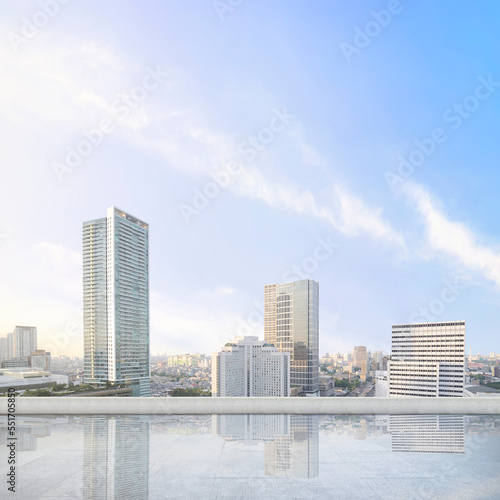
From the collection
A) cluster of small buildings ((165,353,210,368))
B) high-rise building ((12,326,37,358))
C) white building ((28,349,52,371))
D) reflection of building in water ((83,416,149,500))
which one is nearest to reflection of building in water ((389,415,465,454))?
reflection of building in water ((83,416,149,500))

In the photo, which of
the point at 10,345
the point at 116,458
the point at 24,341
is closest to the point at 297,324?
the point at 24,341

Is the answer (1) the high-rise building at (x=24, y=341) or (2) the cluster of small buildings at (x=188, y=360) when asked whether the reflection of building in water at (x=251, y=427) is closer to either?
(1) the high-rise building at (x=24, y=341)

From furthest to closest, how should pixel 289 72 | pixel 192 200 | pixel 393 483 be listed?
pixel 289 72
pixel 192 200
pixel 393 483

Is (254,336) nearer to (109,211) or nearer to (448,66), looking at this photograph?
(109,211)

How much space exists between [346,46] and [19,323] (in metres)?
57.7

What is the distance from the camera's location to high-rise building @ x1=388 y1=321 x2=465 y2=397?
85.7 m

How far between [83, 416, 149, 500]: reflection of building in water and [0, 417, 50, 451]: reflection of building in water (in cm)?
58

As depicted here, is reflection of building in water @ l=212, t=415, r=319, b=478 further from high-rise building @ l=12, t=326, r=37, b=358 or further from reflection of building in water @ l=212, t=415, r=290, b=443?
high-rise building @ l=12, t=326, r=37, b=358

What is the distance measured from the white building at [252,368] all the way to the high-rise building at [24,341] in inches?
1319

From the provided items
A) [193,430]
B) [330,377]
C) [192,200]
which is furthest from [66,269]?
[330,377]

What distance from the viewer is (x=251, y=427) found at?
17.9ft

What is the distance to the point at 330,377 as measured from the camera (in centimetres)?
10444

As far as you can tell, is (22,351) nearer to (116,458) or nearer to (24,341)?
(24,341)

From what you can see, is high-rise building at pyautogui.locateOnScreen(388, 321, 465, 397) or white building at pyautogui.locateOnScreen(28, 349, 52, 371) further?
high-rise building at pyautogui.locateOnScreen(388, 321, 465, 397)
